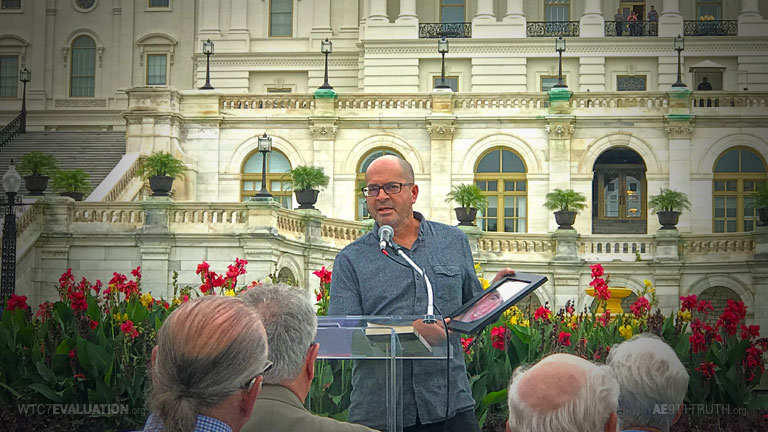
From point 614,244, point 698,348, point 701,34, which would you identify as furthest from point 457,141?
point 698,348

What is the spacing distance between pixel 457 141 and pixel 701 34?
14.1m

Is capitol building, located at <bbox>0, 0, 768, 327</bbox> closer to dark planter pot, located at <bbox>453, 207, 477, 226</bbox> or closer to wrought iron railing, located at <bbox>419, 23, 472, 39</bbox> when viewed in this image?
wrought iron railing, located at <bbox>419, 23, 472, 39</bbox>

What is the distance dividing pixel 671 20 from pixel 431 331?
40724 mm

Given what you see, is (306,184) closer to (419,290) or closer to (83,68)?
(83,68)

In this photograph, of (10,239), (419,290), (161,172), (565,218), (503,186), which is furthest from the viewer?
(503,186)

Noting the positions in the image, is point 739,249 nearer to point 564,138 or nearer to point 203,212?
point 564,138

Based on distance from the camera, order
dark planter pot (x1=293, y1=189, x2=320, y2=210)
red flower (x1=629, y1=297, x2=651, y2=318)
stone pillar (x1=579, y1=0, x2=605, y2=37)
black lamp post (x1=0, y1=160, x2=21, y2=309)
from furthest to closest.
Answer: stone pillar (x1=579, y1=0, x2=605, y2=37) < dark planter pot (x1=293, y1=189, x2=320, y2=210) < black lamp post (x1=0, y1=160, x2=21, y2=309) < red flower (x1=629, y1=297, x2=651, y2=318)

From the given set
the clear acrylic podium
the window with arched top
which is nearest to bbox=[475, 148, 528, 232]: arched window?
the window with arched top

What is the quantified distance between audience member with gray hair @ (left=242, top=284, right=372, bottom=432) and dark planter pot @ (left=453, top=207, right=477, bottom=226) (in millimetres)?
27273

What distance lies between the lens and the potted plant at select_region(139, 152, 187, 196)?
27.9 metres

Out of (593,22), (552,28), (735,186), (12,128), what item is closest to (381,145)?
(735,186)

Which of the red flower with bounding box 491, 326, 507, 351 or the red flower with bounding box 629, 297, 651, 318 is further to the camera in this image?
the red flower with bounding box 629, 297, 651, 318

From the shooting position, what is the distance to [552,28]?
43938 millimetres

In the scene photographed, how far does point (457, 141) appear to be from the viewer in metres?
34.9
